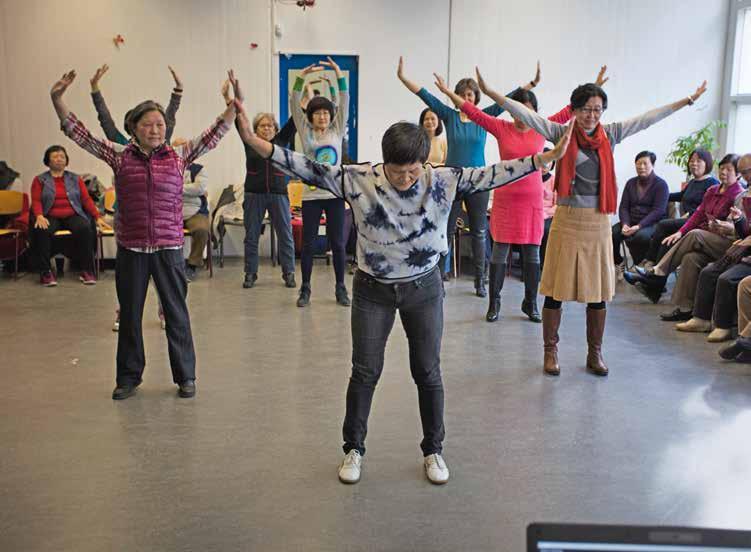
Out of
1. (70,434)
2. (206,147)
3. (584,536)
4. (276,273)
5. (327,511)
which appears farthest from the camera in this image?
(276,273)

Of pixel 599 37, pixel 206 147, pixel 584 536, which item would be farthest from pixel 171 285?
pixel 599 37

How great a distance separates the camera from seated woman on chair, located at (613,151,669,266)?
23.1 ft

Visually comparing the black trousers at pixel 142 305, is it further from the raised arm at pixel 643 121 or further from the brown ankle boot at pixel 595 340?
the raised arm at pixel 643 121

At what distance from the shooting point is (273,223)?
22.9 feet

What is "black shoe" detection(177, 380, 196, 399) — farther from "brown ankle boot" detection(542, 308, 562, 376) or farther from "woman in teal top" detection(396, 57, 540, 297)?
"woman in teal top" detection(396, 57, 540, 297)

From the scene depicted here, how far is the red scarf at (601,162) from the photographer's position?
4.07 m

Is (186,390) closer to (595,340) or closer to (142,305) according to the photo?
(142,305)

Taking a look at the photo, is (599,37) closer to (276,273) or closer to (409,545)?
(276,273)

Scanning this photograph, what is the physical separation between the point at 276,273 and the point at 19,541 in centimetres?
513

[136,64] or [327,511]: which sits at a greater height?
[136,64]

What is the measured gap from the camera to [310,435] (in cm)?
350

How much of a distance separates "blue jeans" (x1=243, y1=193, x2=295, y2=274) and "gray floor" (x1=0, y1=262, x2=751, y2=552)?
154cm

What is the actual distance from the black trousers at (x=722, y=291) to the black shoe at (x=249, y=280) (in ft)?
12.0

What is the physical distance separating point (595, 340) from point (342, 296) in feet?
7.48
